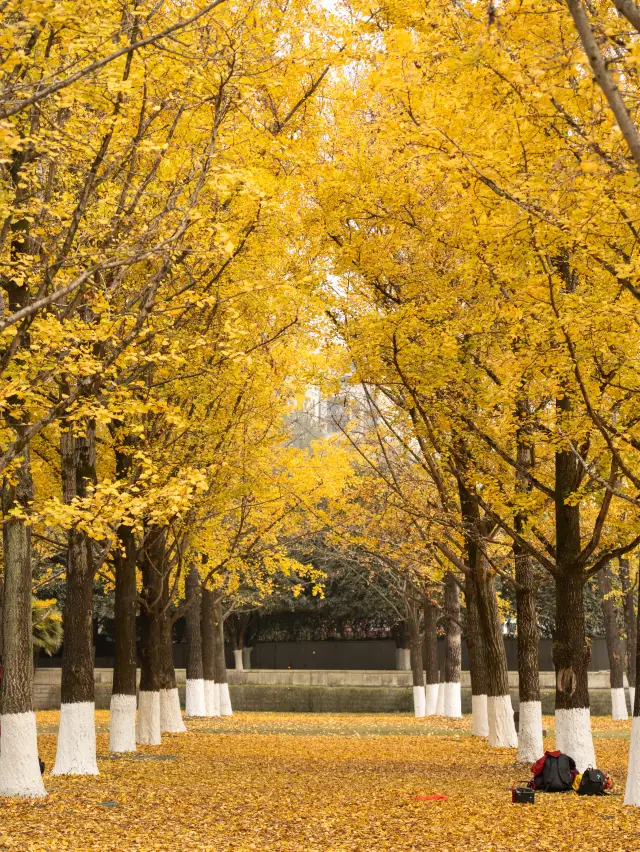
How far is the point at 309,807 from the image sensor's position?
10844mm

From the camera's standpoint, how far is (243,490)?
60.2ft

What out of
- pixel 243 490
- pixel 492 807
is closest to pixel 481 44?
pixel 492 807

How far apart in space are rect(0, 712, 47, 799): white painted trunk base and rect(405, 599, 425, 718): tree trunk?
2169cm

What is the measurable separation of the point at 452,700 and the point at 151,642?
1280cm

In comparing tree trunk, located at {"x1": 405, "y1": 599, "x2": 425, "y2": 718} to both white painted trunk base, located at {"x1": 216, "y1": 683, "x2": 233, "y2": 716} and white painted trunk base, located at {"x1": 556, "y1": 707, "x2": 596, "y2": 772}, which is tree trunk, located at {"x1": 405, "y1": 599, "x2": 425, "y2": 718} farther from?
white painted trunk base, located at {"x1": 556, "y1": 707, "x2": 596, "y2": 772}

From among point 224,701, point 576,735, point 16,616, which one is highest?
point 16,616

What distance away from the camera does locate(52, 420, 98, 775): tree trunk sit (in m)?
13.1

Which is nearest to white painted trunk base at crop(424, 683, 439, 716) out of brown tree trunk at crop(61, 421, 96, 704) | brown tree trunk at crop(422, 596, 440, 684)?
brown tree trunk at crop(422, 596, 440, 684)

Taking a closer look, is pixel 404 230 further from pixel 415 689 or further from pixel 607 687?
pixel 607 687

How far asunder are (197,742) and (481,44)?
655 inches

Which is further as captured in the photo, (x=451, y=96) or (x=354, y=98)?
(x=354, y=98)

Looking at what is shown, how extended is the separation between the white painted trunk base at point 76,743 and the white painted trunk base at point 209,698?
666 inches

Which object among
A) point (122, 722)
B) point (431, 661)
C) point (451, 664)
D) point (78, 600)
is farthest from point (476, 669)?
point (431, 661)

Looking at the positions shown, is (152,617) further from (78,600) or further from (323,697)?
(323,697)
